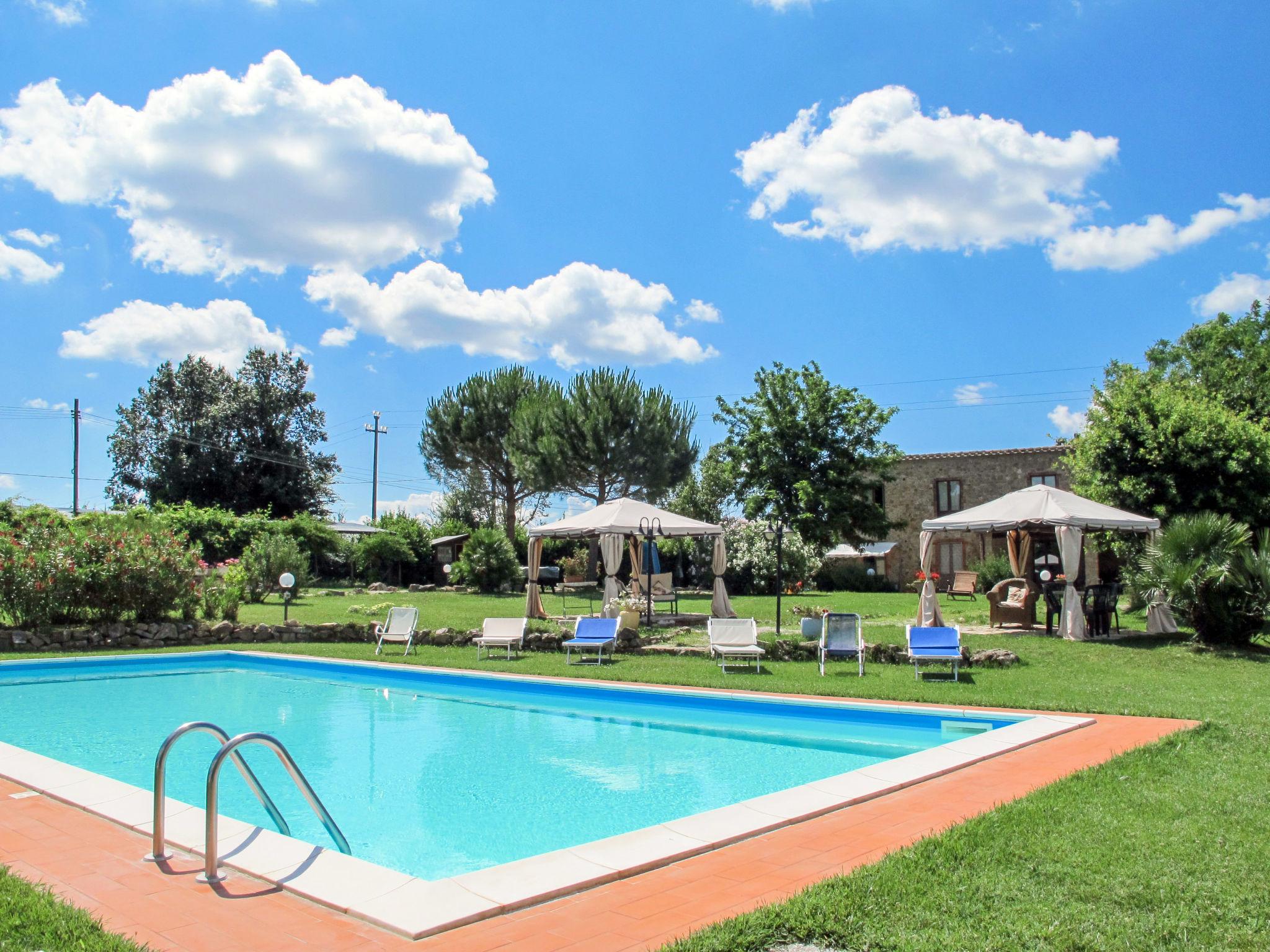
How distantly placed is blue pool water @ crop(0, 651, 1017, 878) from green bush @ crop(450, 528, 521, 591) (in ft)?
48.6

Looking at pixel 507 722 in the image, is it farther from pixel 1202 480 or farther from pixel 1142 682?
pixel 1202 480

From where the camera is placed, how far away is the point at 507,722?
1037 centimetres

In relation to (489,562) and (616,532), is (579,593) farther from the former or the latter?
(616,532)

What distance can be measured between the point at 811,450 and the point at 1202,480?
10246 millimetres

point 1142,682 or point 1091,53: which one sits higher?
point 1091,53

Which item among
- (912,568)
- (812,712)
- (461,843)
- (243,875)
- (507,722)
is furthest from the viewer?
(912,568)

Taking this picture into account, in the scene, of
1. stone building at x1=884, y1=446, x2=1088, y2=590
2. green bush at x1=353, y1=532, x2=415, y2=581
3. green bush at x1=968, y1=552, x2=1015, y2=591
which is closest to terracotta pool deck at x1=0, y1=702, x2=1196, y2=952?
green bush at x1=968, y1=552, x2=1015, y2=591

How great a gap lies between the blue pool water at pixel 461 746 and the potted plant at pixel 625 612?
4004 millimetres

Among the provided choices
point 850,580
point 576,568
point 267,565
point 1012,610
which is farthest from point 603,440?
point 1012,610

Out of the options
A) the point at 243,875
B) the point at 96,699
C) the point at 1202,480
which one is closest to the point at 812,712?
the point at 243,875

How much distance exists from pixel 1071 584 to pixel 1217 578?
7.14ft

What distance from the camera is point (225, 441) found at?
1753 inches

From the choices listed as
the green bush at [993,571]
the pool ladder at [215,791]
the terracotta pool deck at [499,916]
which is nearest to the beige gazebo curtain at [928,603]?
the terracotta pool deck at [499,916]

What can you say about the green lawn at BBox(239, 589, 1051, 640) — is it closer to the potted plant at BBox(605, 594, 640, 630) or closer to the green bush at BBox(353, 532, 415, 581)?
the potted plant at BBox(605, 594, 640, 630)
